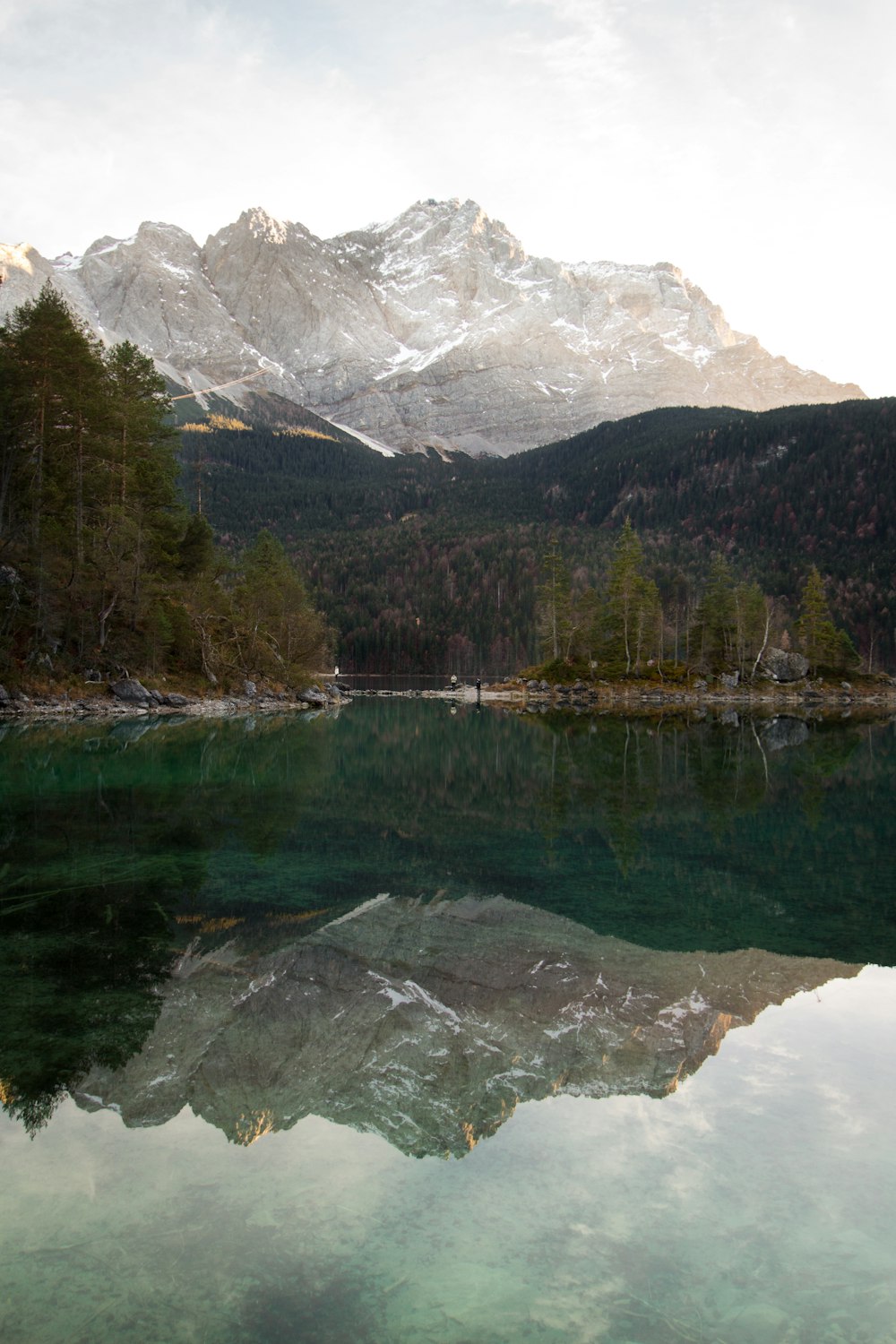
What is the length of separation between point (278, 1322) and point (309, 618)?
6888 cm

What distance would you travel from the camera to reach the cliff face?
22.2 feet

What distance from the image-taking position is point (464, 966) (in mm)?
10023

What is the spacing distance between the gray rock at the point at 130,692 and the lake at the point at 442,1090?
111 ft

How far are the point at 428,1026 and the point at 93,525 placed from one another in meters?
51.0

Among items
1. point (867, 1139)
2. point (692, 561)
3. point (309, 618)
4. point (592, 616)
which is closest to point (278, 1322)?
point (867, 1139)

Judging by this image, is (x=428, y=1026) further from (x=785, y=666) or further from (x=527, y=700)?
(x=785, y=666)

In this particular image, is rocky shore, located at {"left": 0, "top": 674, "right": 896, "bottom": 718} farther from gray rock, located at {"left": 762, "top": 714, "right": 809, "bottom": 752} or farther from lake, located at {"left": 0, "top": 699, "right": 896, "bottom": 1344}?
lake, located at {"left": 0, "top": 699, "right": 896, "bottom": 1344}

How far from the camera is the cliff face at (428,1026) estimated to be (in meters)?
6.77

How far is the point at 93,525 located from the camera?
173 ft

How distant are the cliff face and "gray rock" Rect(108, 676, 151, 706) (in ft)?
137

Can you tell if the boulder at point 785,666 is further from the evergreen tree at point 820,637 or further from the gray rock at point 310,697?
the gray rock at point 310,697

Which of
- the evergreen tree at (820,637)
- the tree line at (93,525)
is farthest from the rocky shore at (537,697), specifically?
the evergreen tree at (820,637)

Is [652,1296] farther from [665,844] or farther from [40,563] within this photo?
[40,563]

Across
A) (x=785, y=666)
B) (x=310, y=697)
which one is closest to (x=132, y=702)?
(x=310, y=697)
